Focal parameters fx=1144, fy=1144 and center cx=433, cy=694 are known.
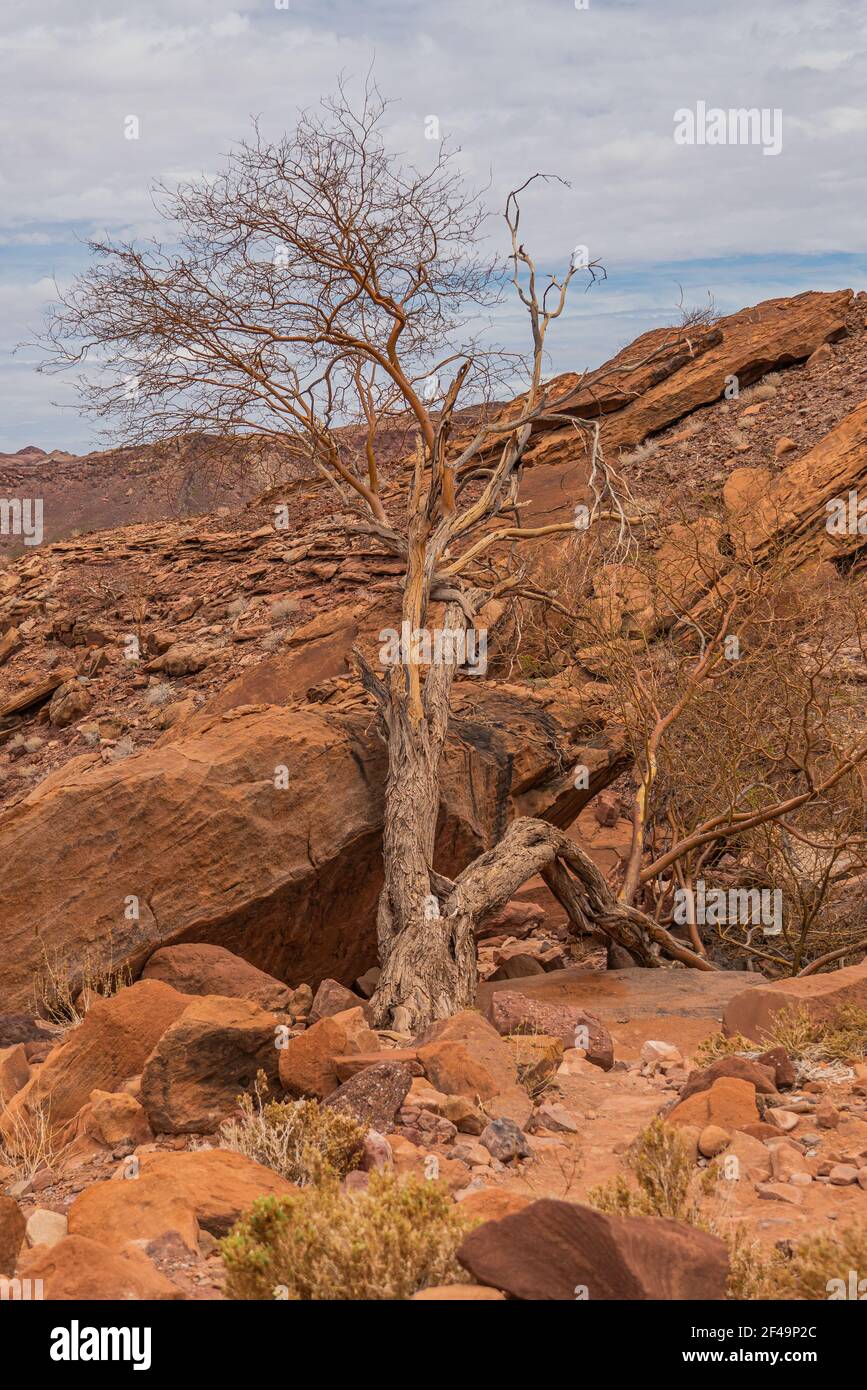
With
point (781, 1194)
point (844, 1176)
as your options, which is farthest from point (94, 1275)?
point (844, 1176)

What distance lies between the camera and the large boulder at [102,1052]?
5.99 metres

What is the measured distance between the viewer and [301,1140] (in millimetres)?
4664

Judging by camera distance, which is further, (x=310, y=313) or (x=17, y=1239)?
(x=310, y=313)

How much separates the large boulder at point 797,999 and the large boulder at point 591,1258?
318 centimetres

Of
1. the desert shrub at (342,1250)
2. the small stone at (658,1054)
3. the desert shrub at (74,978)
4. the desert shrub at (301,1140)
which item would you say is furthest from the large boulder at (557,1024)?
the desert shrub at (342,1250)

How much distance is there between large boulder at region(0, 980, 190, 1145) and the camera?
5992 millimetres

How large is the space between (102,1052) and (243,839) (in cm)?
242

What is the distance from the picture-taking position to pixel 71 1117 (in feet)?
19.5

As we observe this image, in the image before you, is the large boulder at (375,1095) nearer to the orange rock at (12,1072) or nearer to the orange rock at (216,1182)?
the orange rock at (216,1182)

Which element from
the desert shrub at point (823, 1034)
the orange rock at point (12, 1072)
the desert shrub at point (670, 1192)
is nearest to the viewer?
the desert shrub at point (670, 1192)

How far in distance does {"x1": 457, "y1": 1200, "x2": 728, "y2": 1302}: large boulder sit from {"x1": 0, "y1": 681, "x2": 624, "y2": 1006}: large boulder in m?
5.29
